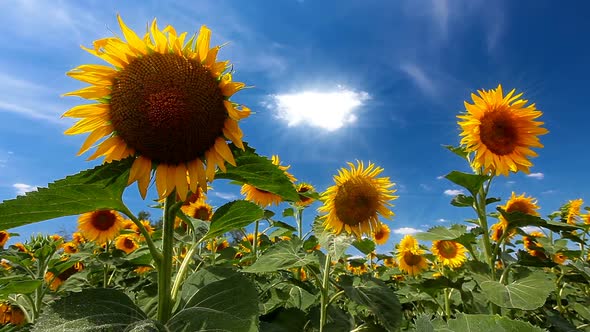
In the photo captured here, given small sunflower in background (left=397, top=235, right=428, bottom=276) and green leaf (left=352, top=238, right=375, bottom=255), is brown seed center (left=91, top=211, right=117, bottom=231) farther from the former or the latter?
small sunflower in background (left=397, top=235, right=428, bottom=276)

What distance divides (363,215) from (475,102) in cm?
193

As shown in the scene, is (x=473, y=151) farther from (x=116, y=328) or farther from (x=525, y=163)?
(x=116, y=328)

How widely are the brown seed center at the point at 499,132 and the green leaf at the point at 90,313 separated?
4089mm

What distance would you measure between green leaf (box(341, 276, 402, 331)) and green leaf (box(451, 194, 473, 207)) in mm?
1534

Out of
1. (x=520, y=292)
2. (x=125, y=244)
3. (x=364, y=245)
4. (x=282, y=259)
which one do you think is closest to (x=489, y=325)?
(x=282, y=259)

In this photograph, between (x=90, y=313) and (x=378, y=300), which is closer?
(x=90, y=313)

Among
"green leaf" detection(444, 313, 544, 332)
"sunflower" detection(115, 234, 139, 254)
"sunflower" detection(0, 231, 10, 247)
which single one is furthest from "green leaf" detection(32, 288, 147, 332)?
"sunflower" detection(0, 231, 10, 247)

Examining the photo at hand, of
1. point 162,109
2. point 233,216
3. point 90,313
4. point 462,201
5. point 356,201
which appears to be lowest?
point 90,313

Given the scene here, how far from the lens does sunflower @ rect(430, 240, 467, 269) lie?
7.57 metres

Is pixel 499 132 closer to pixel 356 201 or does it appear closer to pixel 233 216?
pixel 356 201

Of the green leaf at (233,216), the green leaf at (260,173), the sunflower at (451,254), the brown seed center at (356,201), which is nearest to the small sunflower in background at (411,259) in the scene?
the sunflower at (451,254)

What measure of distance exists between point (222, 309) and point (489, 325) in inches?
39.6

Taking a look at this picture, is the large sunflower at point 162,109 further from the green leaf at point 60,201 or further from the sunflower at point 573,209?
the sunflower at point 573,209

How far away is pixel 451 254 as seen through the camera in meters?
7.64
